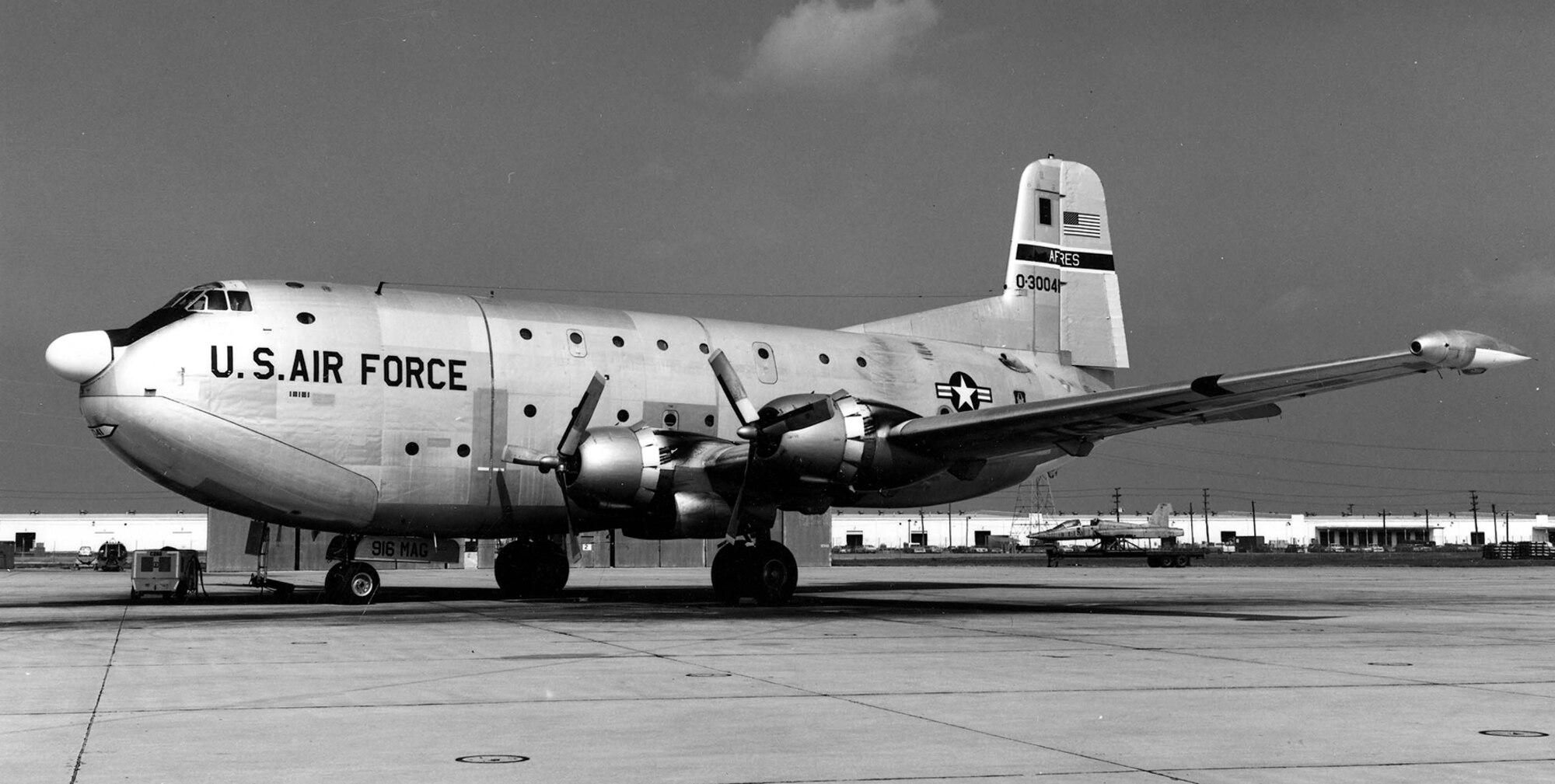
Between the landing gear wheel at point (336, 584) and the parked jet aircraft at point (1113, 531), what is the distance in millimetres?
60484

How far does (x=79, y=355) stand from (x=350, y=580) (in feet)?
16.5

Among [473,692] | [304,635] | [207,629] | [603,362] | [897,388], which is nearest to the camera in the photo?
[473,692]

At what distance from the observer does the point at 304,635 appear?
14969mm

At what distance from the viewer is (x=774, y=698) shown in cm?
943

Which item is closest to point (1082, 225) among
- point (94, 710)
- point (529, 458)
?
point (529, 458)

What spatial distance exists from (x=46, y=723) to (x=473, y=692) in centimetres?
269

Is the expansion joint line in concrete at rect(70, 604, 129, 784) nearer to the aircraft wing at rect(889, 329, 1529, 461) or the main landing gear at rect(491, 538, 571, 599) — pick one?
the main landing gear at rect(491, 538, 571, 599)

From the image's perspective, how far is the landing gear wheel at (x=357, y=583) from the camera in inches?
845

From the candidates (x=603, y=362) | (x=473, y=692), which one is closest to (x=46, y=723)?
(x=473, y=692)

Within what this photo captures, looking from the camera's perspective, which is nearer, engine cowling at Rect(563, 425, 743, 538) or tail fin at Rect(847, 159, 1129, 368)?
engine cowling at Rect(563, 425, 743, 538)

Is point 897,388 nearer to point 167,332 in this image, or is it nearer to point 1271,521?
point 167,332

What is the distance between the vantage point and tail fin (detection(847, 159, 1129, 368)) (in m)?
28.4

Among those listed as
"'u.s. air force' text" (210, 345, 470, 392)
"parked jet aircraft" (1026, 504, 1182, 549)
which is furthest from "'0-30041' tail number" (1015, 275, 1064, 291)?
"parked jet aircraft" (1026, 504, 1182, 549)

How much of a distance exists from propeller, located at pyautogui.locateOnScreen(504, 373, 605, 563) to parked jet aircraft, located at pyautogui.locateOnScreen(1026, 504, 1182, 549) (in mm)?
59377
